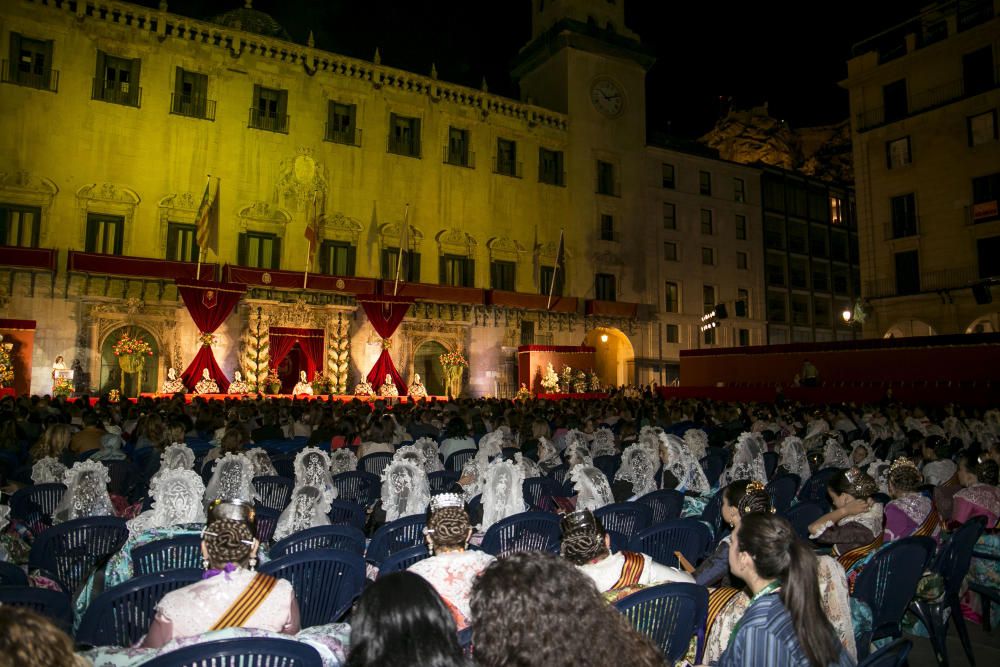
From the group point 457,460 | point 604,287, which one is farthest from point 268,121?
point 457,460

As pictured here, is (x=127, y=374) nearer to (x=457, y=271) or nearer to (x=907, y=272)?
(x=457, y=271)

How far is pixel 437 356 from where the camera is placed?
31.0 m

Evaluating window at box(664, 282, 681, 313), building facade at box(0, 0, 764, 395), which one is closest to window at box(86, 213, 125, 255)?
building facade at box(0, 0, 764, 395)

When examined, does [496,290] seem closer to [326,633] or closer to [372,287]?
[372,287]

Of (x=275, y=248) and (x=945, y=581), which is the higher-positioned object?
(x=275, y=248)

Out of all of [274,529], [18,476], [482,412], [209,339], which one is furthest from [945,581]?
[209,339]

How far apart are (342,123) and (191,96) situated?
601cm

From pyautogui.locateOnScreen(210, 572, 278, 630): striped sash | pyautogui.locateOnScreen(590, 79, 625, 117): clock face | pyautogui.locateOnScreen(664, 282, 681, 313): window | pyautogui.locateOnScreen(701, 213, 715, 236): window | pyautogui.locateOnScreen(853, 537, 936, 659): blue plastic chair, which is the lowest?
pyautogui.locateOnScreen(853, 537, 936, 659): blue plastic chair

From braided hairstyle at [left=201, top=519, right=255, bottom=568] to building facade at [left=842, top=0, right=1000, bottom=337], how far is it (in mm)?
29954

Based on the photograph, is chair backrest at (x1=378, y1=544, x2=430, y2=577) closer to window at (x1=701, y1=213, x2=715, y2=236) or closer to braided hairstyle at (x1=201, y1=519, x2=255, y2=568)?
braided hairstyle at (x1=201, y1=519, x2=255, y2=568)

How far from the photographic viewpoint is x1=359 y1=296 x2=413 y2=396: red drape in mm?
26672

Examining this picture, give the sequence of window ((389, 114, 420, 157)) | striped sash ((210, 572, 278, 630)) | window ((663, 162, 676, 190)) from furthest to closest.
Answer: window ((663, 162, 676, 190)), window ((389, 114, 420, 157)), striped sash ((210, 572, 278, 630))

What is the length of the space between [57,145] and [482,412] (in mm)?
19473

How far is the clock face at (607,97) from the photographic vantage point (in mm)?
35031
